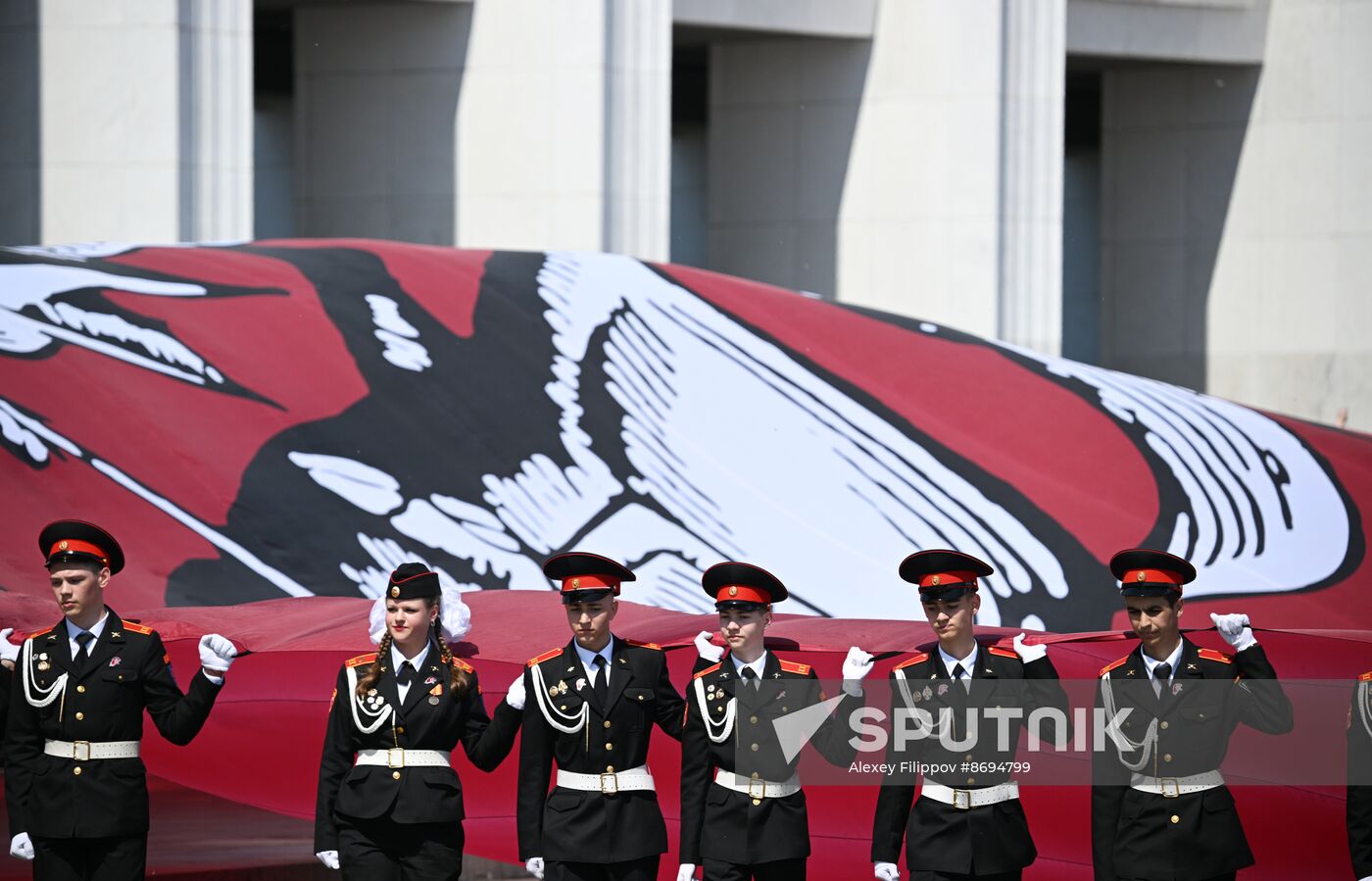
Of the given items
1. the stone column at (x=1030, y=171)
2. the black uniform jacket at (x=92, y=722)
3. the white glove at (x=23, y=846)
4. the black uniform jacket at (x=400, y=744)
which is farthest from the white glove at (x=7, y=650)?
the stone column at (x=1030, y=171)

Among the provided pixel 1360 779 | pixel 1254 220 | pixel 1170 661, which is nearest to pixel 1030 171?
pixel 1254 220

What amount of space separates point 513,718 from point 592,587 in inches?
14.5

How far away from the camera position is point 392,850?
4.71 meters

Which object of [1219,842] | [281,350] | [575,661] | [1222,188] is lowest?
[1219,842]

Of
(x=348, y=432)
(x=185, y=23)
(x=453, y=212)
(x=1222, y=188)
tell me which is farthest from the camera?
(x=1222, y=188)

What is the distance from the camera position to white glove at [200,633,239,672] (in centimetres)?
469

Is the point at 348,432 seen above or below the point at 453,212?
below

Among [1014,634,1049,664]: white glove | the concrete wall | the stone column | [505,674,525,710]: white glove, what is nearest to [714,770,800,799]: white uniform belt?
[505,674,525,710]: white glove

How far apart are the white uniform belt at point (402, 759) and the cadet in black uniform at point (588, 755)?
0.71 ft

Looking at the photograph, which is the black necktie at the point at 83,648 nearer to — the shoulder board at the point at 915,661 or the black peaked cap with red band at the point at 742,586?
the black peaked cap with red band at the point at 742,586

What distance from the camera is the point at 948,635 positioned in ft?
15.3

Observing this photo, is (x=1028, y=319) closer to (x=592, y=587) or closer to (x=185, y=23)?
(x=185, y=23)

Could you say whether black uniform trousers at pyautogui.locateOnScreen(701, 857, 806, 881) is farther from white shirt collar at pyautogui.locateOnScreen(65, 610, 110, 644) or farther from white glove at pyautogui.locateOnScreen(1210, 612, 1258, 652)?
white shirt collar at pyautogui.locateOnScreen(65, 610, 110, 644)

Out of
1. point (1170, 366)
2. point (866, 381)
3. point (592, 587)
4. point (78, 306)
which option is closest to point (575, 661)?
point (592, 587)
